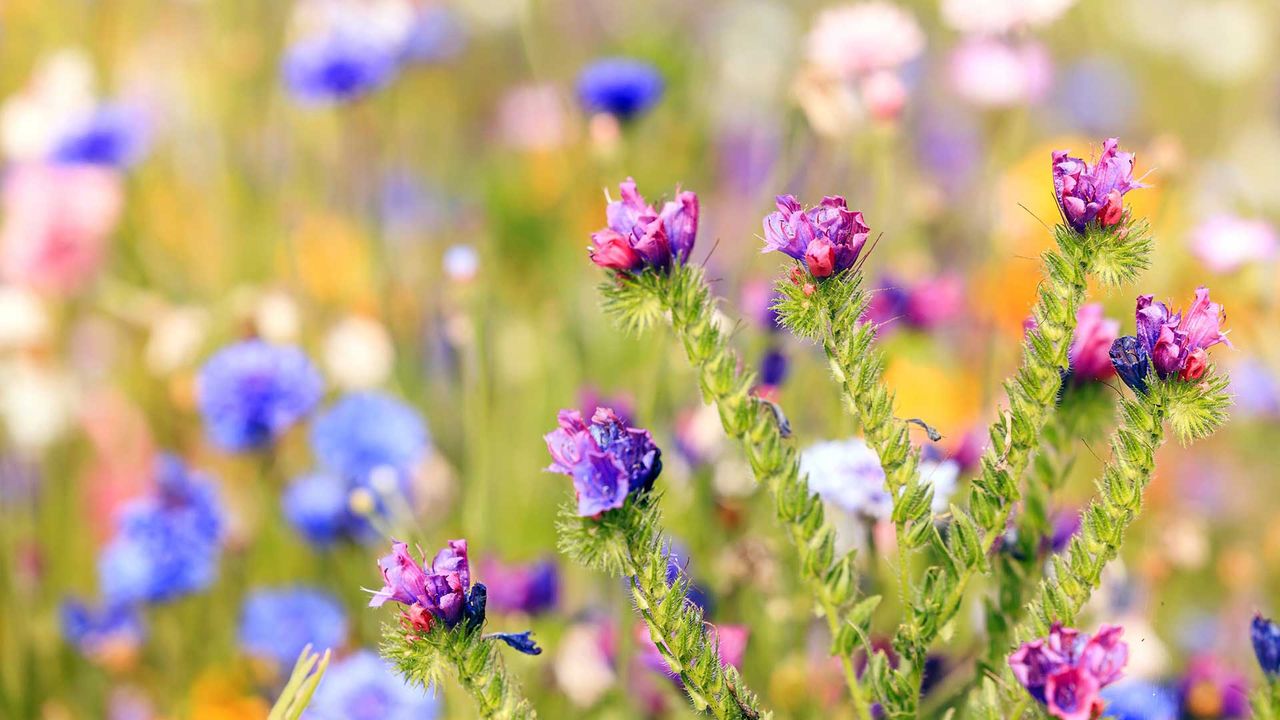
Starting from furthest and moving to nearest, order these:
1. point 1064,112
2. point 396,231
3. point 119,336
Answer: point 1064,112 < point 396,231 < point 119,336

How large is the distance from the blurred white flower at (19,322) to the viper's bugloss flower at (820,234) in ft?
2.78

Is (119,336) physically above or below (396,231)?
below

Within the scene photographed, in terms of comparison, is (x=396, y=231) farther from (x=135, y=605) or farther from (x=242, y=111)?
(x=135, y=605)

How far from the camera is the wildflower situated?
1.32ft

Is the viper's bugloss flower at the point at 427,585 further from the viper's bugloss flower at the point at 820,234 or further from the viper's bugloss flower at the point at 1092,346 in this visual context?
the viper's bugloss flower at the point at 1092,346

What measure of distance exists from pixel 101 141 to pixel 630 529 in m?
0.88

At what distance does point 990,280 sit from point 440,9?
1256mm

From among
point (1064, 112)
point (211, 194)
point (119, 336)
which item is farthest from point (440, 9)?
point (1064, 112)

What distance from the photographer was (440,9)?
2.02 meters

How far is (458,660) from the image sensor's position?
0.41 meters

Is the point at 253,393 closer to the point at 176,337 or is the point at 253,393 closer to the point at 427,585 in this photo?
the point at 176,337

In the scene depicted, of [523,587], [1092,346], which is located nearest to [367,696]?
[523,587]

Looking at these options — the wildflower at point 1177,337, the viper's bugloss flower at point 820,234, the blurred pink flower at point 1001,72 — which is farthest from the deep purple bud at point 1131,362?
the blurred pink flower at point 1001,72

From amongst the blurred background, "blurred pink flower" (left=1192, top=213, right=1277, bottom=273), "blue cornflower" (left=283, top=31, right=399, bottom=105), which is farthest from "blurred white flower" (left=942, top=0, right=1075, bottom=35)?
"blue cornflower" (left=283, top=31, right=399, bottom=105)
